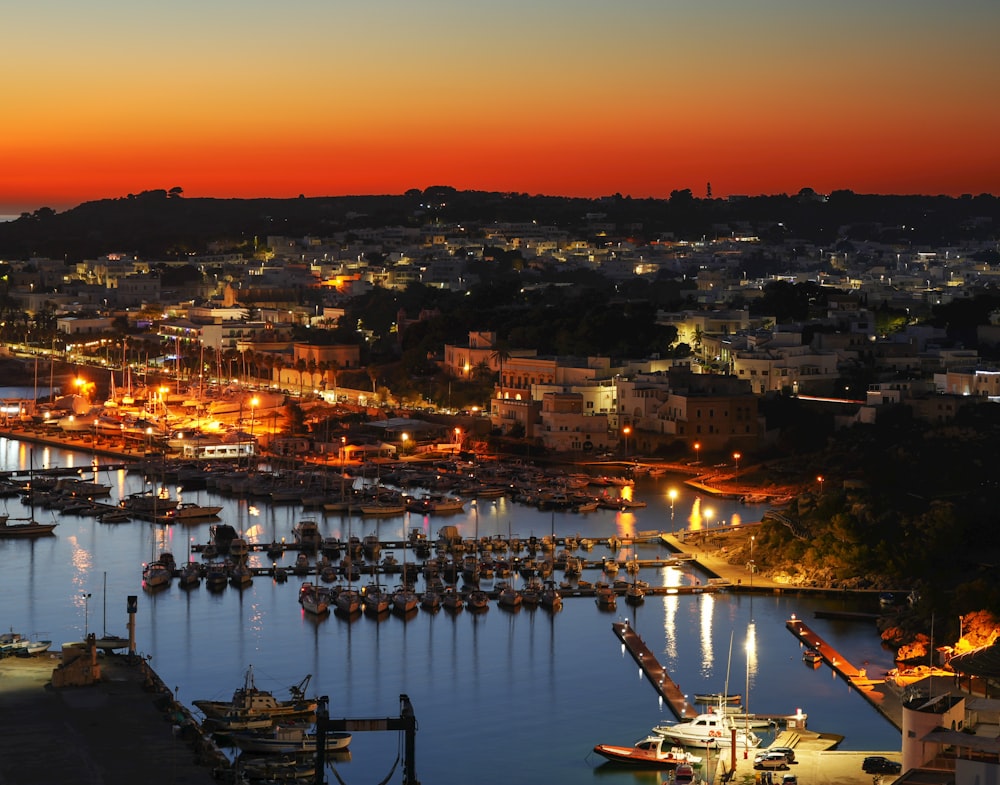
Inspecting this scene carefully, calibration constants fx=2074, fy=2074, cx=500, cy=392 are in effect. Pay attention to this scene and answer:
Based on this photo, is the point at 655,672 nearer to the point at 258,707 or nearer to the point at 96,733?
the point at 258,707

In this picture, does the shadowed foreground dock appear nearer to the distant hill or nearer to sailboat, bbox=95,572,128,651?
sailboat, bbox=95,572,128,651

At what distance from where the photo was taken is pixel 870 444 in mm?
22812

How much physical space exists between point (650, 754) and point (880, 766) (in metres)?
1.33

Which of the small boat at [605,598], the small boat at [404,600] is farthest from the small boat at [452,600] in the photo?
the small boat at [605,598]

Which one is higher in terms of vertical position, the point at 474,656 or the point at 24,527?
the point at 24,527

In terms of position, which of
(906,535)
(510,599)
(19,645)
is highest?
(906,535)

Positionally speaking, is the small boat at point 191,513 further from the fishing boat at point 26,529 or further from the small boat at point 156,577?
the small boat at point 156,577

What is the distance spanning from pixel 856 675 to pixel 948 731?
349 cm

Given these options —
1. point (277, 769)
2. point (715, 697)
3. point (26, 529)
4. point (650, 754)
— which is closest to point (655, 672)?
point (715, 697)

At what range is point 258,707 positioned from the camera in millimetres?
12023

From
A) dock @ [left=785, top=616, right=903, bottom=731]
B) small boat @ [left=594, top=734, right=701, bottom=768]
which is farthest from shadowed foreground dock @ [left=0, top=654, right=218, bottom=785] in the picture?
dock @ [left=785, top=616, right=903, bottom=731]

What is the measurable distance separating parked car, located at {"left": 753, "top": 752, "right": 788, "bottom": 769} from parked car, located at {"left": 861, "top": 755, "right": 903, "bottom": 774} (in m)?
0.42

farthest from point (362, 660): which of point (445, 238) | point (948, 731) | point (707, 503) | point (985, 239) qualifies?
point (985, 239)

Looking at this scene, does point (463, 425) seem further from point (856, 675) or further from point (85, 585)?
point (856, 675)
